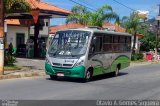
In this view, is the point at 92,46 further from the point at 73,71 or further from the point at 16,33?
the point at 16,33

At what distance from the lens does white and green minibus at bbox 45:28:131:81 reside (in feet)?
63.9

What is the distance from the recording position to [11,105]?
12.1 metres

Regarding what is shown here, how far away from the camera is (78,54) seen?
64.5 feet

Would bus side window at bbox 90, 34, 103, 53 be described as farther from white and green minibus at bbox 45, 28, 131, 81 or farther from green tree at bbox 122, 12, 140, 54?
green tree at bbox 122, 12, 140, 54

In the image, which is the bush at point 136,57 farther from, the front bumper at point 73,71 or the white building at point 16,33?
the front bumper at point 73,71

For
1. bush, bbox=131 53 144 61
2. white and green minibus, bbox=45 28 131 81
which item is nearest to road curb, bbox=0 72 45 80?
white and green minibus, bbox=45 28 131 81

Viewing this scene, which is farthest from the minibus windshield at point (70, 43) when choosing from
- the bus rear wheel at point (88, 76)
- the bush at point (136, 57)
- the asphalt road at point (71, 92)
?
the bush at point (136, 57)

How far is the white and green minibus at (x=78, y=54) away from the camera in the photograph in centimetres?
1948

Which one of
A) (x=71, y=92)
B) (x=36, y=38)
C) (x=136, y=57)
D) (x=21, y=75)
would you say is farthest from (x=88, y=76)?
(x=136, y=57)

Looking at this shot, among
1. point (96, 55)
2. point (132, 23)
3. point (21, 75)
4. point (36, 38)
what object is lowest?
point (21, 75)

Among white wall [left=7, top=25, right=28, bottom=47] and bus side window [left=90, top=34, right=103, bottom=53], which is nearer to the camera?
bus side window [left=90, top=34, right=103, bottom=53]

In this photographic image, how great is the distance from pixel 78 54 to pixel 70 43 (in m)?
0.85

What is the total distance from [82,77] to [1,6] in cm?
505

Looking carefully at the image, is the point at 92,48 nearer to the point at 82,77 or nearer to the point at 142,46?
the point at 82,77
